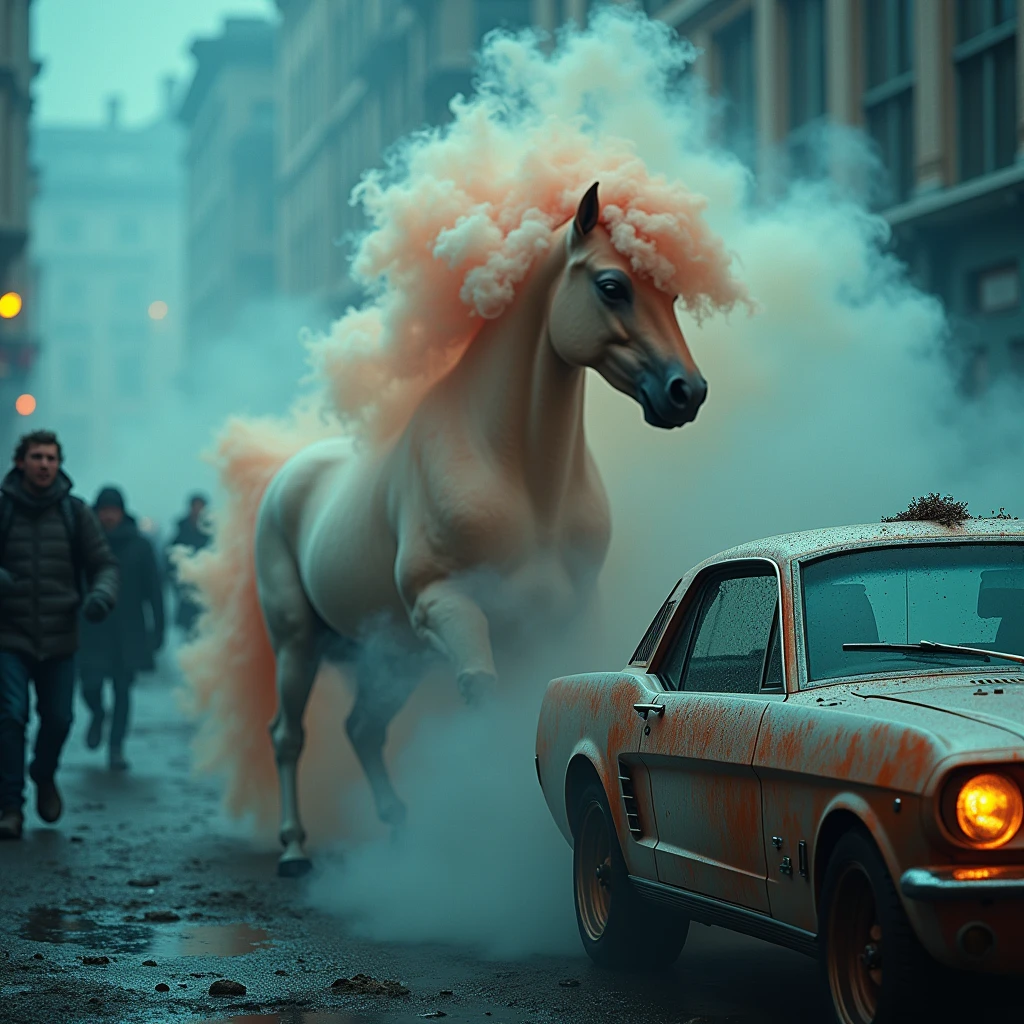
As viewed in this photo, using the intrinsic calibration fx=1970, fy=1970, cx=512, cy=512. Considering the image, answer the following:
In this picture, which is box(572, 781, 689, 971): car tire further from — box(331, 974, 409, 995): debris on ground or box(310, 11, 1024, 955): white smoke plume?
box(310, 11, 1024, 955): white smoke plume

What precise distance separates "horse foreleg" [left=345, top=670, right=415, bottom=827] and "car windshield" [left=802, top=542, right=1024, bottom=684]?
15.1 ft

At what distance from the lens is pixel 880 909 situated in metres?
4.58

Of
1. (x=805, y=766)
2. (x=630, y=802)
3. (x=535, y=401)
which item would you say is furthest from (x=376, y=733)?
(x=805, y=766)

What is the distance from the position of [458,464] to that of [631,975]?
2694mm

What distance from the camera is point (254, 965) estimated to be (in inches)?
266

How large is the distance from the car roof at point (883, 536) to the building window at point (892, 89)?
51.1 ft

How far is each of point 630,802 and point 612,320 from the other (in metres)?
2.44

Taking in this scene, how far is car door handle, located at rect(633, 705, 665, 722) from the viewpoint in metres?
6.01

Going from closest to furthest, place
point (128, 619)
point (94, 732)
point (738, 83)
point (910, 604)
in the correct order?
point (910, 604) < point (94, 732) < point (128, 619) < point (738, 83)

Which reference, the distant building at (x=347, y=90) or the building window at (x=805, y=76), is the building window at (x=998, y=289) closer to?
the building window at (x=805, y=76)

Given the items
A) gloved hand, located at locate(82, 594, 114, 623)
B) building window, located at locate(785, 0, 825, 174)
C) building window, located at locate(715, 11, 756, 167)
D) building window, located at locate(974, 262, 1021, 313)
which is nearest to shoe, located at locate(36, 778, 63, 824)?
gloved hand, located at locate(82, 594, 114, 623)

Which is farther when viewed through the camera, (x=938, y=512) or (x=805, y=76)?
(x=805, y=76)

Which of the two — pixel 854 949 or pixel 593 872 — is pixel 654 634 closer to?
pixel 593 872

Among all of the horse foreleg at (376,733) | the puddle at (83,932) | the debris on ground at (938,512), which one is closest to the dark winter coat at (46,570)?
the horse foreleg at (376,733)
